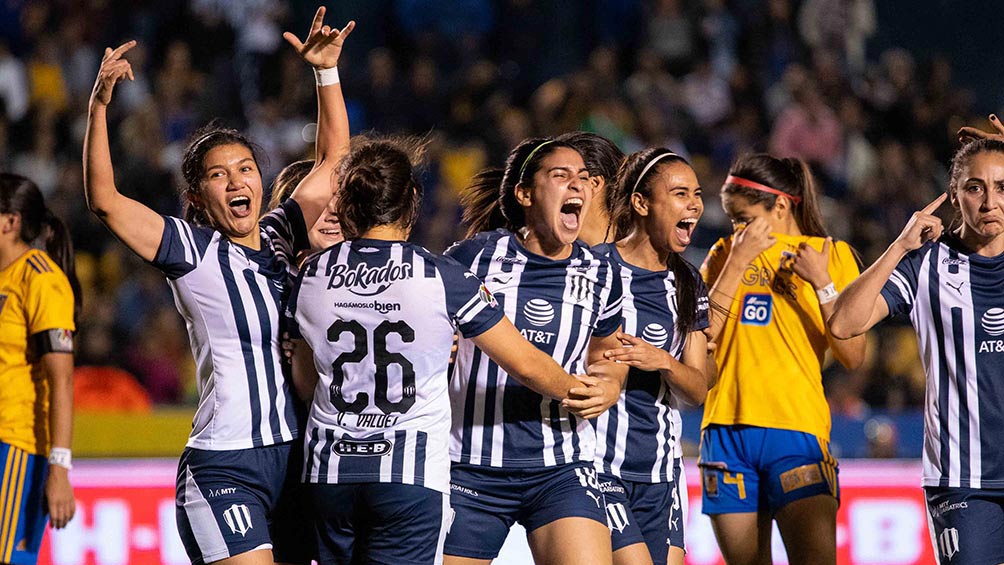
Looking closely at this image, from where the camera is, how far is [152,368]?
992 cm

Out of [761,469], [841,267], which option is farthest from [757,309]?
[761,469]

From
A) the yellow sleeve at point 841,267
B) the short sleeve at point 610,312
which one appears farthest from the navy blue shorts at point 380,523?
the yellow sleeve at point 841,267

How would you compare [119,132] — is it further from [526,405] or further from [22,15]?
[526,405]

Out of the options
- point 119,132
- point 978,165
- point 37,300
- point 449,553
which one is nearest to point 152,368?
point 119,132

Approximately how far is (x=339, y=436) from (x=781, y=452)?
2257mm

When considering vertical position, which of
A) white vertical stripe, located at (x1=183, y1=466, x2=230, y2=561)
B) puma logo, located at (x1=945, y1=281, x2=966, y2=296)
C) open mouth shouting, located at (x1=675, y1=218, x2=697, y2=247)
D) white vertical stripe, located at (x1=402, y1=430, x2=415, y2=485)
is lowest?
white vertical stripe, located at (x1=183, y1=466, x2=230, y2=561)

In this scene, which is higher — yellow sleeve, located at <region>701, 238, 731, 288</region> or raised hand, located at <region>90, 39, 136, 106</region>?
raised hand, located at <region>90, 39, 136, 106</region>

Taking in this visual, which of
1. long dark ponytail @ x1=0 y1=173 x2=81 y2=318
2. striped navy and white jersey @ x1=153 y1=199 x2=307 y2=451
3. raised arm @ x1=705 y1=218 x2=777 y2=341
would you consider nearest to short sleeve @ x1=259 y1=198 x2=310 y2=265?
striped navy and white jersey @ x1=153 y1=199 x2=307 y2=451

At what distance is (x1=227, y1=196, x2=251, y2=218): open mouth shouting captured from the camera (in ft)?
14.6

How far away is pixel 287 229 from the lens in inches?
192

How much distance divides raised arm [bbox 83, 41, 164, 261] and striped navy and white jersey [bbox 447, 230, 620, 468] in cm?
118

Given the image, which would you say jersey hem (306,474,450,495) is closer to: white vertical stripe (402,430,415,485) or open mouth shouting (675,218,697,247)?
white vertical stripe (402,430,415,485)

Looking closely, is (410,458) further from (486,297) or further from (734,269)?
(734,269)

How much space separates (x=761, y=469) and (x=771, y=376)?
1.37ft
